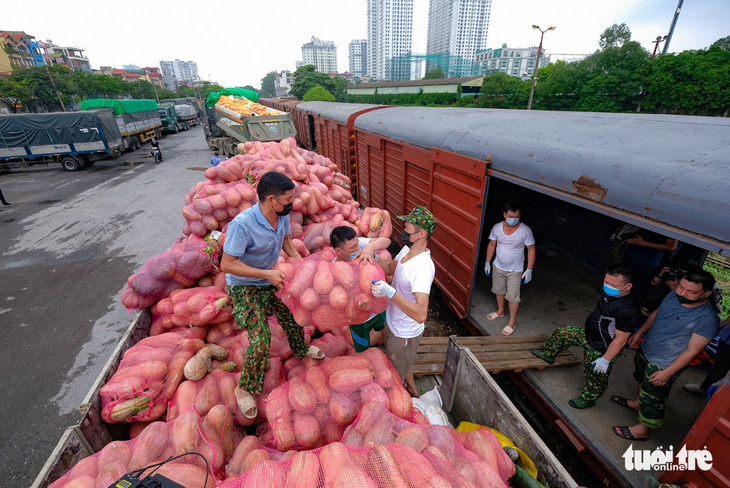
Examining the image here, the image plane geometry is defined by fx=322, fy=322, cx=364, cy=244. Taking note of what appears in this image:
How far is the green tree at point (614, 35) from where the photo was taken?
35969 millimetres

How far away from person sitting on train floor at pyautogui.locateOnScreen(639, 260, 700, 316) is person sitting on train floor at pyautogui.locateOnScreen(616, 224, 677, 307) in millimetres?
94

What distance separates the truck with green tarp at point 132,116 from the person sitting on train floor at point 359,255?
19709mm

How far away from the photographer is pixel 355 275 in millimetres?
2314

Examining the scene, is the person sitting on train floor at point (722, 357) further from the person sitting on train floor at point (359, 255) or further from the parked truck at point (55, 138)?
the parked truck at point (55, 138)

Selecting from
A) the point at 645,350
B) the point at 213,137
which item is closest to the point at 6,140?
the point at 213,137

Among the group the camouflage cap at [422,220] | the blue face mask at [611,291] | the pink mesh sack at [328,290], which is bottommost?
the blue face mask at [611,291]

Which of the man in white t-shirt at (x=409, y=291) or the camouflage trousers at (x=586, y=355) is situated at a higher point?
the man in white t-shirt at (x=409, y=291)

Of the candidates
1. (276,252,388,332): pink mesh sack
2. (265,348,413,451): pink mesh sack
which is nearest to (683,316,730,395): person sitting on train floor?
(265,348,413,451): pink mesh sack

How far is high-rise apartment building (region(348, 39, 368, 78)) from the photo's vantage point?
554ft

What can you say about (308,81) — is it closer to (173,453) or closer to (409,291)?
(409,291)

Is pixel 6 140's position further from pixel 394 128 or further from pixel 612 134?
pixel 612 134

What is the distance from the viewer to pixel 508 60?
390 feet

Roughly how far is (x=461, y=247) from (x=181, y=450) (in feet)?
11.4

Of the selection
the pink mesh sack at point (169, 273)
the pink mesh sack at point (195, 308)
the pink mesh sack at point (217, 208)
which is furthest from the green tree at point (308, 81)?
the pink mesh sack at point (195, 308)
